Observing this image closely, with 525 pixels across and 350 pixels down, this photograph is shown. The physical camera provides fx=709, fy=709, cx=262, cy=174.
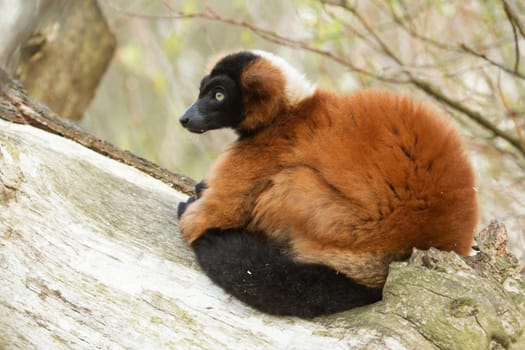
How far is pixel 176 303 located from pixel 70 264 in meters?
0.65

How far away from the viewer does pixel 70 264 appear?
13.2 feet

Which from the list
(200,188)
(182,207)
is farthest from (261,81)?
(182,207)

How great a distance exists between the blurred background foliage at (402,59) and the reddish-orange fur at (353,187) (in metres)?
1.28

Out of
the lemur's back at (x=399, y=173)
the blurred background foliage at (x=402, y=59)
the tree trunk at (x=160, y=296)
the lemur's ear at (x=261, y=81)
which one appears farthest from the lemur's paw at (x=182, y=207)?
the blurred background foliage at (x=402, y=59)

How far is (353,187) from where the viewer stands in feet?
13.6

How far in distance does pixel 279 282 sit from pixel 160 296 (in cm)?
68

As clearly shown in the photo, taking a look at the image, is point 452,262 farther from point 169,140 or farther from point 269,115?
point 169,140

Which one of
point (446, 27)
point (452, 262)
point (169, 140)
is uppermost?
point (446, 27)

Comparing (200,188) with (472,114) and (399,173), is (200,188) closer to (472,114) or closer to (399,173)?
(399,173)

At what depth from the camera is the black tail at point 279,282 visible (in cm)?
399

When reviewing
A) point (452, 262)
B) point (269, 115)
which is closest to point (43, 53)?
point (269, 115)

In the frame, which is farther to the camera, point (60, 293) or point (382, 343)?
point (60, 293)

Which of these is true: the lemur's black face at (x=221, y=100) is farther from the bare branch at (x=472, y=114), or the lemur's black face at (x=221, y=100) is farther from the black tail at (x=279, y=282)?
the bare branch at (x=472, y=114)

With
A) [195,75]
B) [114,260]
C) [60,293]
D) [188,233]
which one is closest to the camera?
[60,293]
